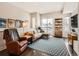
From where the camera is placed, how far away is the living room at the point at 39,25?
13.1 ft

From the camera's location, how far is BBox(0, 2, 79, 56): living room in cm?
398

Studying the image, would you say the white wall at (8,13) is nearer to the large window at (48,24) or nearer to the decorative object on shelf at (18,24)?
the decorative object on shelf at (18,24)

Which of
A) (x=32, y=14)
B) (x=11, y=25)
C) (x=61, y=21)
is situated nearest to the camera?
(x=11, y=25)

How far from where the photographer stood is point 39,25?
28.2ft

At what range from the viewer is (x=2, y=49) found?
3926 mm

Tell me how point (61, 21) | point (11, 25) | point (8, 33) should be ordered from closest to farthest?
point (8, 33)
point (11, 25)
point (61, 21)

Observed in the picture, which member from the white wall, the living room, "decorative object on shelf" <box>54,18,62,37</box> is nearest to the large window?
the living room

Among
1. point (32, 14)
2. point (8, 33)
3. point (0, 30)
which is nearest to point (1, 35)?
point (0, 30)

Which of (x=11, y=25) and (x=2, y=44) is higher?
(x=11, y=25)

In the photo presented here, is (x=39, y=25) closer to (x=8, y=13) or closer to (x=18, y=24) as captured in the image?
(x=18, y=24)

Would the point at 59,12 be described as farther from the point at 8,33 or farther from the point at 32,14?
the point at 8,33

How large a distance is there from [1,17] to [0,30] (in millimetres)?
555

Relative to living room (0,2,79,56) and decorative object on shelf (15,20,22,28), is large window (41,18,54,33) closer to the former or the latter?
living room (0,2,79,56)

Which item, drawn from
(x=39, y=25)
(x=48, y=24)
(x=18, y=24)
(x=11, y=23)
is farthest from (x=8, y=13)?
(x=48, y=24)
